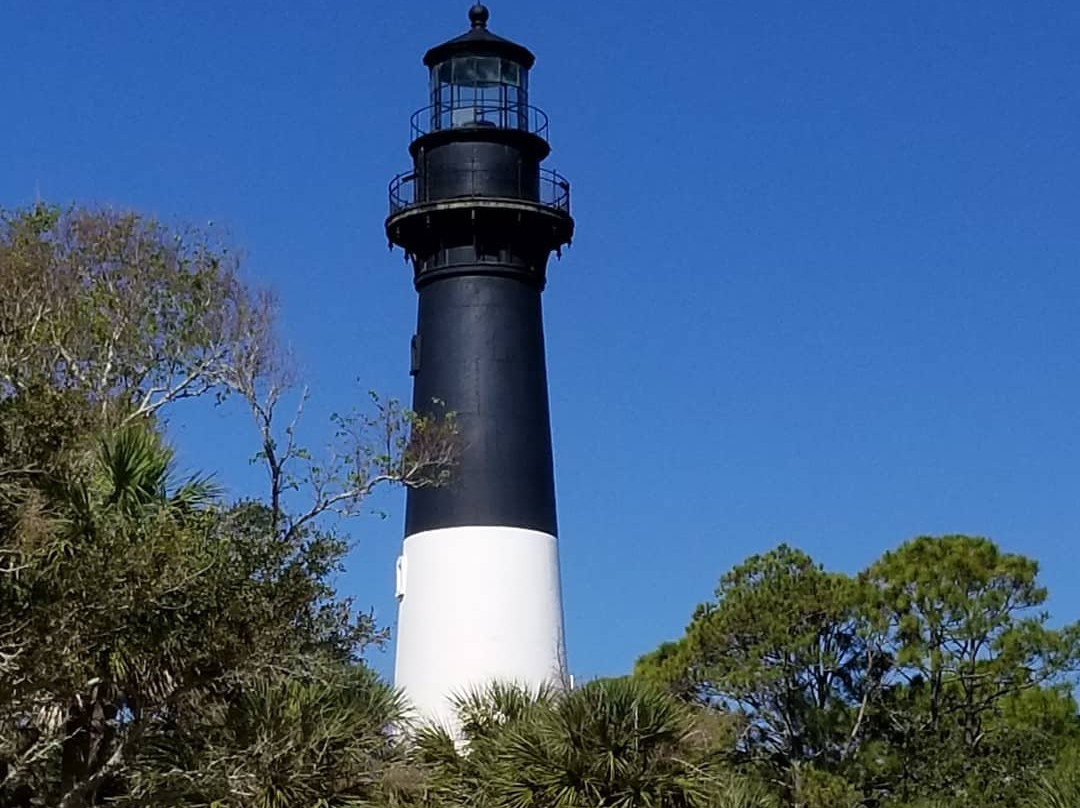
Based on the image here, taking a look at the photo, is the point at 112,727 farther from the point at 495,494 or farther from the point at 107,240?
the point at 495,494

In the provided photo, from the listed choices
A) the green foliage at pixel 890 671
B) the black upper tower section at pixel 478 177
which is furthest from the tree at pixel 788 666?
the black upper tower section at pixel 478 177

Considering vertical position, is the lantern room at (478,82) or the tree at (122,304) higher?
the lantern room at (478,82)

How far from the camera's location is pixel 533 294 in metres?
27.0

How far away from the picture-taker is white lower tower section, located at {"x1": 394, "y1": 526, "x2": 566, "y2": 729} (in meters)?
25.2

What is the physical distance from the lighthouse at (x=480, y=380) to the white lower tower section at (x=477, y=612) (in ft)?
0.07

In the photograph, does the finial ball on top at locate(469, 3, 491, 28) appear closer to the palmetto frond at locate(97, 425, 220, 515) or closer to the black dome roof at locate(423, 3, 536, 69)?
the black dome roof at locate(423, 3, 536, 69)

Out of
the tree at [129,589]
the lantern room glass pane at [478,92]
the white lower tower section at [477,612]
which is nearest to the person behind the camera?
the tree at [129,589]

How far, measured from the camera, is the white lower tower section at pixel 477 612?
992 inches

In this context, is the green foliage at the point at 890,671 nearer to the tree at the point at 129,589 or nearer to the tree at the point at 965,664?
the tree at the point at 965,664

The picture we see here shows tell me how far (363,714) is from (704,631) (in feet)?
30.0

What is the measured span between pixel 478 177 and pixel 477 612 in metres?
6.46

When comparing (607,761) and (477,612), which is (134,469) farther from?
(477,612)

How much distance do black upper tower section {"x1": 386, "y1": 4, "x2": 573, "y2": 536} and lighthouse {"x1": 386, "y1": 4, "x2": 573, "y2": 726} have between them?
0.02 m

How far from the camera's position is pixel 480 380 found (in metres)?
25.9
